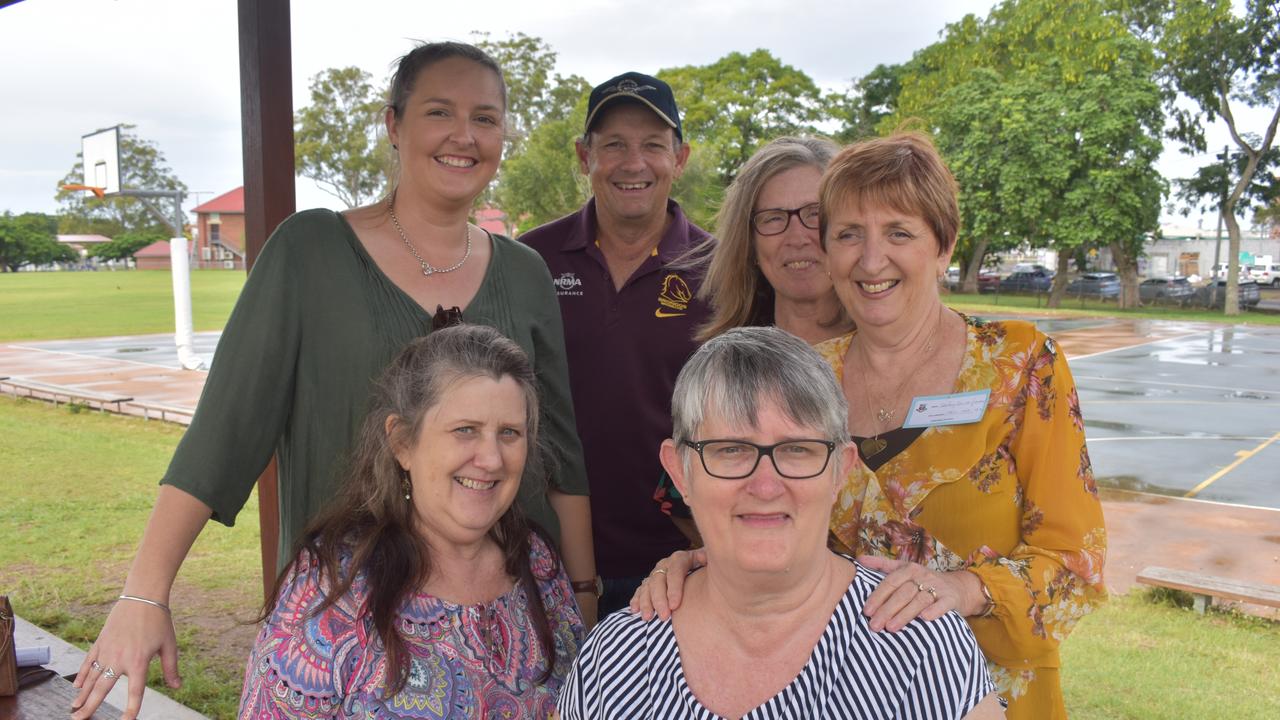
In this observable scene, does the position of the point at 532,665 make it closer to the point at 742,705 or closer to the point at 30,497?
the point at 742,705

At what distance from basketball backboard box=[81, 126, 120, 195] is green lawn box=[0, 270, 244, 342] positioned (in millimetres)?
4790

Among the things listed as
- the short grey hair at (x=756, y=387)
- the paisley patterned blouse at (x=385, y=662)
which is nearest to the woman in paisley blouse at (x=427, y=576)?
the paisley patterned blouse at (x=385, y=662)

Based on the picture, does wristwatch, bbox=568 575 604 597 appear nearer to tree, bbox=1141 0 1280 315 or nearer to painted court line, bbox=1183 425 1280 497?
painted court line, bbox=1183 425 1280 497

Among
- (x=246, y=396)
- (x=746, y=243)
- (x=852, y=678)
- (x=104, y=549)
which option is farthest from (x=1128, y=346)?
(x=246, y=396)

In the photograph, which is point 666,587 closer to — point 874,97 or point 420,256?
point 420,256

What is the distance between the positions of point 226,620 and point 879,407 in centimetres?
565

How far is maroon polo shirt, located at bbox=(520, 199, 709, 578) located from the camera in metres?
3.40

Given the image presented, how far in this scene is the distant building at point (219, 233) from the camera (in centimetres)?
7775

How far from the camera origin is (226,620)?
254 inches

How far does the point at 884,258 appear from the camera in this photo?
213 centimetres

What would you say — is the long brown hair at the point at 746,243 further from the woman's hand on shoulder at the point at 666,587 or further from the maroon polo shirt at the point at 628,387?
the woman's hand on shoulder at the point at 666,587

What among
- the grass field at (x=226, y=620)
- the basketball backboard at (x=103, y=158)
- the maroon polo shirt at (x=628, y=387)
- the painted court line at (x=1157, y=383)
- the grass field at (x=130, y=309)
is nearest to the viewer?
the maroon polo shirt at (x=628, y=387)

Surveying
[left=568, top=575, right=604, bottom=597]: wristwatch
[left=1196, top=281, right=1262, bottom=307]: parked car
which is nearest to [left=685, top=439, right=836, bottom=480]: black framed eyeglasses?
[left=568, top=575, right=604, bottom=597]: wristwatch

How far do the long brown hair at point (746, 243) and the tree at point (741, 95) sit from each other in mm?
34715
